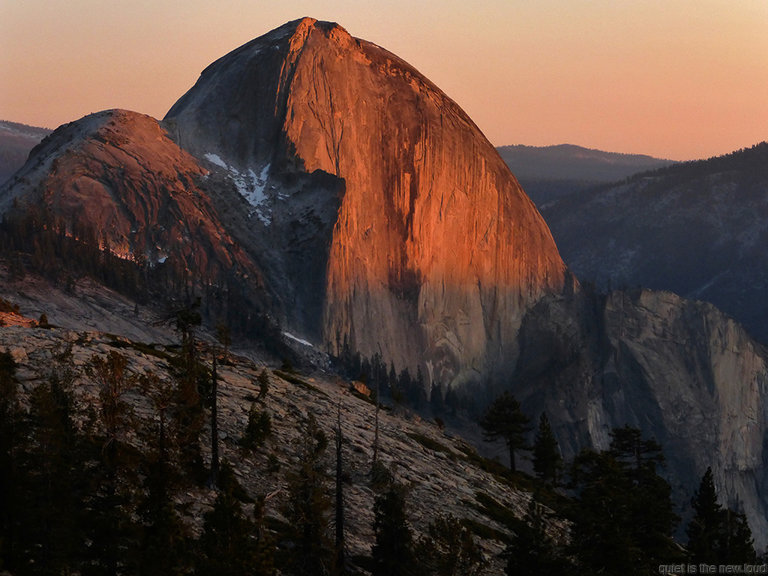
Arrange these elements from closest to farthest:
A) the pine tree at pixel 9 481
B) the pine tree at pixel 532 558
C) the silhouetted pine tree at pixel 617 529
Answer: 1. the pine tree at pixel 9 481
2. the pine tree at pixel 532 558
3. the silhouetted pine tree at pixel 617 529

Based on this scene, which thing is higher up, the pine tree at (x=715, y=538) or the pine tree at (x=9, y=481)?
the pine tree at (x=9, y=481)

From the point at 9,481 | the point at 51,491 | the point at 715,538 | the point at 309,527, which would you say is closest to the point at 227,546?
the point at 309,527

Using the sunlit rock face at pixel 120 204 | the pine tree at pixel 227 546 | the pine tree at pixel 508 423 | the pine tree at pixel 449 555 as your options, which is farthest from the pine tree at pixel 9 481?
the sunlit rock face at pixel 120 204

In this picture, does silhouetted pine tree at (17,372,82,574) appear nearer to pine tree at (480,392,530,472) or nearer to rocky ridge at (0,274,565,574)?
rocky ridge at (0,274,565,574)

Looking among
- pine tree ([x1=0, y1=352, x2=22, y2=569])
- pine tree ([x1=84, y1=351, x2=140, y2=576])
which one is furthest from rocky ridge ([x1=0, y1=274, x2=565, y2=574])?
pine tree ([x1=0, y1=352, x2=22, y2=569])

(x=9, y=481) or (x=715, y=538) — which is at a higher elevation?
(x=9, y=481)

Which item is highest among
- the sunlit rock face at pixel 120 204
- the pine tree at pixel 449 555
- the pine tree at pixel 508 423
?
the sunlit rock face at pixel 120 204

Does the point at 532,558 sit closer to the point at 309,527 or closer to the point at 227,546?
the point at 309,527

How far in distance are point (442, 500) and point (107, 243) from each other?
120460 millimetres

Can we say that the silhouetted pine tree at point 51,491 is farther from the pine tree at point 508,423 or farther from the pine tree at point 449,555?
the pine tree at point 508,423

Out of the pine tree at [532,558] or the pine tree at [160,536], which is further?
the pine tree at [532,558]

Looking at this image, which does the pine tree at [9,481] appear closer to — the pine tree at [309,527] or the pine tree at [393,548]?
the pine tree at [309,527]

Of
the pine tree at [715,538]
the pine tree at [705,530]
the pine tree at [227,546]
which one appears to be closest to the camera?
the pine tree at [227,546]

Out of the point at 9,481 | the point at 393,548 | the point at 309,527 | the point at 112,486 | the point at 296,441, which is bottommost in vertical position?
the point at 393,548
